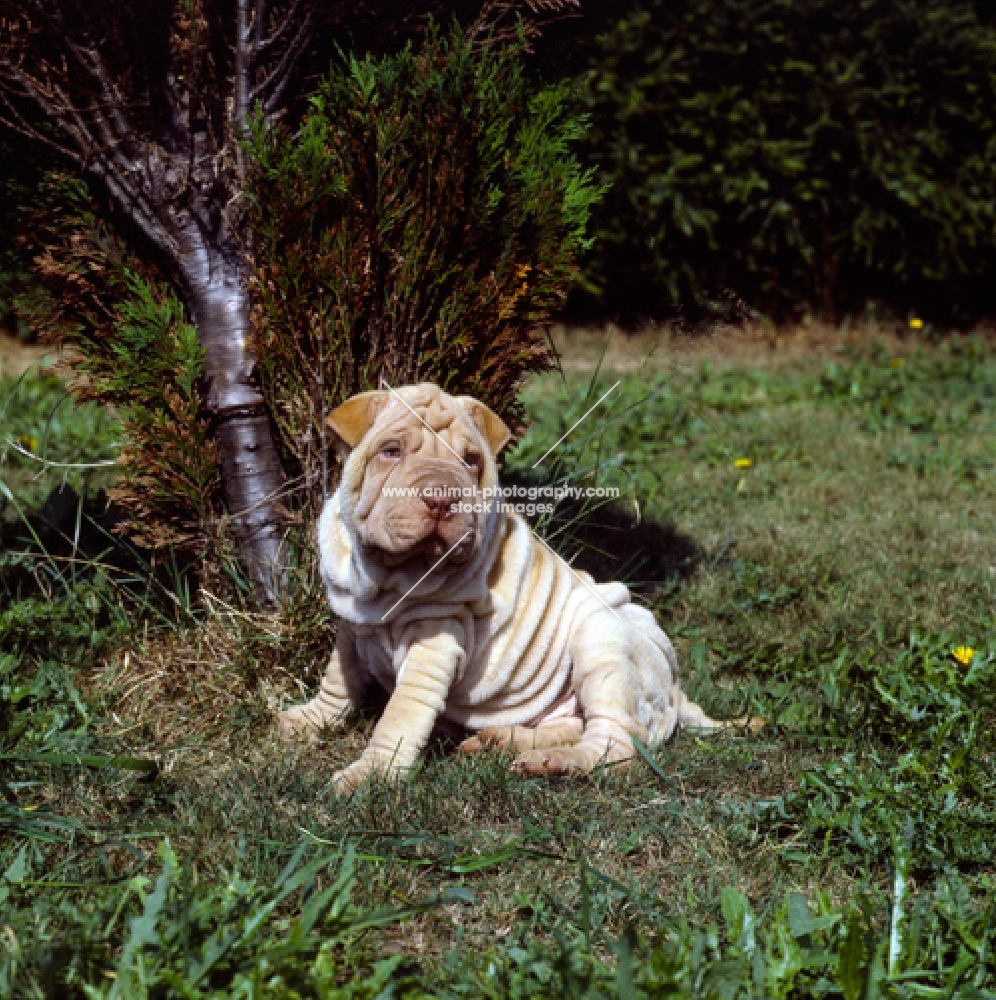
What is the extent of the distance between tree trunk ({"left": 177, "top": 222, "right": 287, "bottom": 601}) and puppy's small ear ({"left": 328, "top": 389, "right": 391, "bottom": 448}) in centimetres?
67

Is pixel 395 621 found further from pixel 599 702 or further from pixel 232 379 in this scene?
pixel 232 379

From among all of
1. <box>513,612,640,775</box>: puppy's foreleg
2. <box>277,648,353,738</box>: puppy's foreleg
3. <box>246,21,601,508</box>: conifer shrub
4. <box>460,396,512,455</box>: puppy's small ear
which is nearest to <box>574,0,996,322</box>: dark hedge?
<box>246,21,601,508</box>: conifer shrub

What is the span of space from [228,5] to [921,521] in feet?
13.9

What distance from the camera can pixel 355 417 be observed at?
3.43 metres

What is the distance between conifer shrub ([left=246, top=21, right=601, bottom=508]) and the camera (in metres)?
3.69

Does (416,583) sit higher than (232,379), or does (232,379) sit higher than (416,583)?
Answer: (232,379)

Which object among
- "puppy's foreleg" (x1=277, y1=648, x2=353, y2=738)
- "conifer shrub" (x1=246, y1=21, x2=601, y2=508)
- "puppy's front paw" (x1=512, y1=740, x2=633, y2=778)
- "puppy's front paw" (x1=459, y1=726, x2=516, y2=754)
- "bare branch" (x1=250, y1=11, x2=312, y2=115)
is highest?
"bare branch" (x1=250, y1=11, x2=312, y2=115)

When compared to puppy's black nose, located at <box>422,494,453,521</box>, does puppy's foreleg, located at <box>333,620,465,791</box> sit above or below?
Answer: below


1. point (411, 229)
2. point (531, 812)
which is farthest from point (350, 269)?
point (531, 812)

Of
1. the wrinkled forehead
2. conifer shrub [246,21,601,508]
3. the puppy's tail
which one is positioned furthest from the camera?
the puppy's tail

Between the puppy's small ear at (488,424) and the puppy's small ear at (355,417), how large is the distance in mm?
253

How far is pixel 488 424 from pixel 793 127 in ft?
24.4

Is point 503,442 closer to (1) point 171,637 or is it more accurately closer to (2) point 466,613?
(2) point 466,613

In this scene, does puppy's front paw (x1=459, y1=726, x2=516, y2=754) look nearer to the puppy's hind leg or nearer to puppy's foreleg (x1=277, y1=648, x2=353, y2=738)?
the puppy's hind leg
